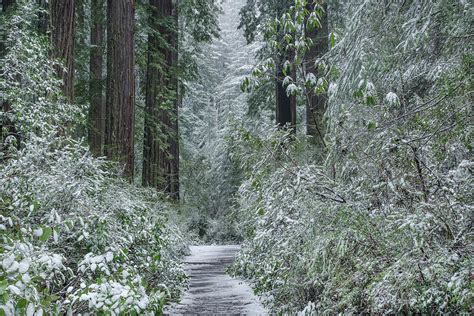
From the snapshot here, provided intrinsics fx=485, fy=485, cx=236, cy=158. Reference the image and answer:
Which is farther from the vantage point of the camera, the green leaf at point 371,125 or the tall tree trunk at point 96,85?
the tall tree trunk at point 96,85

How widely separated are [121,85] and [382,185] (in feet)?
19.0

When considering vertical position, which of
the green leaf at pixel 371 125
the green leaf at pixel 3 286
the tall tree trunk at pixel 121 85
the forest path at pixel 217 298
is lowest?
the forest path at pixel 217 298

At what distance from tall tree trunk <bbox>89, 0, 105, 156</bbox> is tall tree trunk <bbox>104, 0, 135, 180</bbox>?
0.68m

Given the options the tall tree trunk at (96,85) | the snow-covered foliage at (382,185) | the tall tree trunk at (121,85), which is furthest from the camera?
the tall tree trunk at (96,85)

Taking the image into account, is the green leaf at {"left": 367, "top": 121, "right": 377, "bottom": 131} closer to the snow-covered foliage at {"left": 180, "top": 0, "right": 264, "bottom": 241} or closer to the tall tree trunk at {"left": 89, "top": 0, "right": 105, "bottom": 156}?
the tall tree trunk at {"left": 89, "top": 0, "right": 105, "bottom": 156}

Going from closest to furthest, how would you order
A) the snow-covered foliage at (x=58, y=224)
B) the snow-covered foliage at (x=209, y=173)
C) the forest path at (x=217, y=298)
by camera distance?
the snow-covered foliage at (x=58, y=224) → the forest path at (x=217, y=298) → the snow-covered foliage at (x=209, y=173)

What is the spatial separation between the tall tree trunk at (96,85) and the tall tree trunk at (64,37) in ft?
6.13

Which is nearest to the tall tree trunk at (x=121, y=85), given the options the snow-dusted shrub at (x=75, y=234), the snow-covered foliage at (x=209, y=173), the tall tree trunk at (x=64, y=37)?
the tall tree trunk at (x=64, y=37)

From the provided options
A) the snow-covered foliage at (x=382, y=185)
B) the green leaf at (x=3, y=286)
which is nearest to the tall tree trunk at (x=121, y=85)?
the snow-covered foliage at (x=382, y=185)

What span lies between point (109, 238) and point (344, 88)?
9.29ft

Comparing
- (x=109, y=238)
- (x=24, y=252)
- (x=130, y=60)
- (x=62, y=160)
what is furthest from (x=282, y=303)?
(x=130, y=60)

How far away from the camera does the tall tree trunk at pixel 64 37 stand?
23.3ft

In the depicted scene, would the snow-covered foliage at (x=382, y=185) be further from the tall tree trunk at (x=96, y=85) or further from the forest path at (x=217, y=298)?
the tall tree trunk at (x=96, y=85)

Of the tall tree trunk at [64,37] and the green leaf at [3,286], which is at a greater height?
the tall tree trunk at [64,37]
